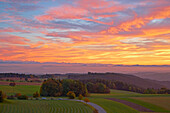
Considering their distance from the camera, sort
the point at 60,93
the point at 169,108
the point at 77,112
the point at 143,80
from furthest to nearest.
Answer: the point at 143,80
the point at 60,93
the point at 169,108
the point at 77,112

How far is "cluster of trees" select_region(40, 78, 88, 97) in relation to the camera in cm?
7775

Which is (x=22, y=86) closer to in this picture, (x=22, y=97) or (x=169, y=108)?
(x=22, y=97)

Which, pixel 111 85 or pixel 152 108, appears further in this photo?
pixel 111 85

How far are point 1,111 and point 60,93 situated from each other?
44.7m

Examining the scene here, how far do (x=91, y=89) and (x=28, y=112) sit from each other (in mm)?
63905

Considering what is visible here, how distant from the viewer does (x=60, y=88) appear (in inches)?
3127

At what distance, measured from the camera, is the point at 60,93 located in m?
79.1

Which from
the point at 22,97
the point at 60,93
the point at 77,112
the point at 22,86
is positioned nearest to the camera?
the point at 77,112

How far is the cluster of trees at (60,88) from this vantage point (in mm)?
77750

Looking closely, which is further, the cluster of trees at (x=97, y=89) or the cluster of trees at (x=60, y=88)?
the cluster of trees at (x=97, y=89)

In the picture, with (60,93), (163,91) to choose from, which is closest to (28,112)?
(60,93)

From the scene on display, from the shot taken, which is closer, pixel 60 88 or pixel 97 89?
pixel 60 88

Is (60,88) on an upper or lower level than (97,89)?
upper

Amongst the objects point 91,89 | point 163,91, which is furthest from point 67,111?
point 163,91
